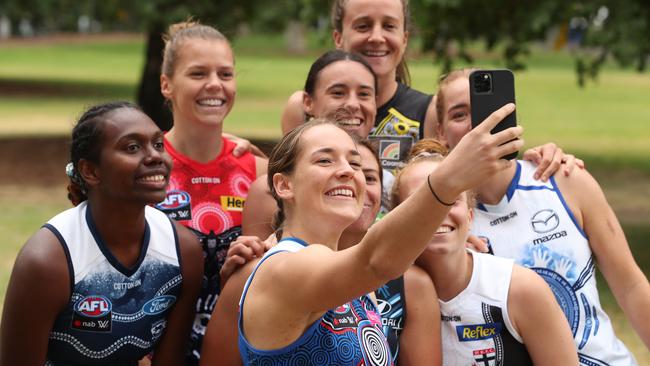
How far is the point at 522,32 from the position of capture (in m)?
12.6

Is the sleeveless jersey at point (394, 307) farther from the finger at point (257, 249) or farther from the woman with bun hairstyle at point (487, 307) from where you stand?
the finger at point (257, 249)

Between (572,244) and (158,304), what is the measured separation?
1.73 m

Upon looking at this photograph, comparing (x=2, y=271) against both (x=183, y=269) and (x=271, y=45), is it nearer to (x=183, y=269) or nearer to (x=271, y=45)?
(x=183, y=269)

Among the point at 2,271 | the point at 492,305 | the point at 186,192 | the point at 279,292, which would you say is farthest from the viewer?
the point at 2,271

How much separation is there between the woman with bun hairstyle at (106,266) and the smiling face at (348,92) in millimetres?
1027

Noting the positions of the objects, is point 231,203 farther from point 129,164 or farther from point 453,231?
point 453,231

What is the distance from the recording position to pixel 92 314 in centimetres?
374

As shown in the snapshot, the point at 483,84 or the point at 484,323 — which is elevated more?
the point at 483,84

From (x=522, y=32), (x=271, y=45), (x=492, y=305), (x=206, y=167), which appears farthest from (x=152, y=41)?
(x=271, y=45)

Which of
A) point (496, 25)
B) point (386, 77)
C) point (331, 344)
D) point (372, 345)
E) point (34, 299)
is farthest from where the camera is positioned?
point (496, 25)

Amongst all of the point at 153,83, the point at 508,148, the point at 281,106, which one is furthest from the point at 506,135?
the point at 281,106

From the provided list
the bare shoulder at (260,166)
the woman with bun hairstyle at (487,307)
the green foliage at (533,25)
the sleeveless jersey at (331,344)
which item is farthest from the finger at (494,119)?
the green foliage at (533,25)

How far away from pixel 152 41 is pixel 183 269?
16301 millimetres

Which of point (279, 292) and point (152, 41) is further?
point (152, 41)
